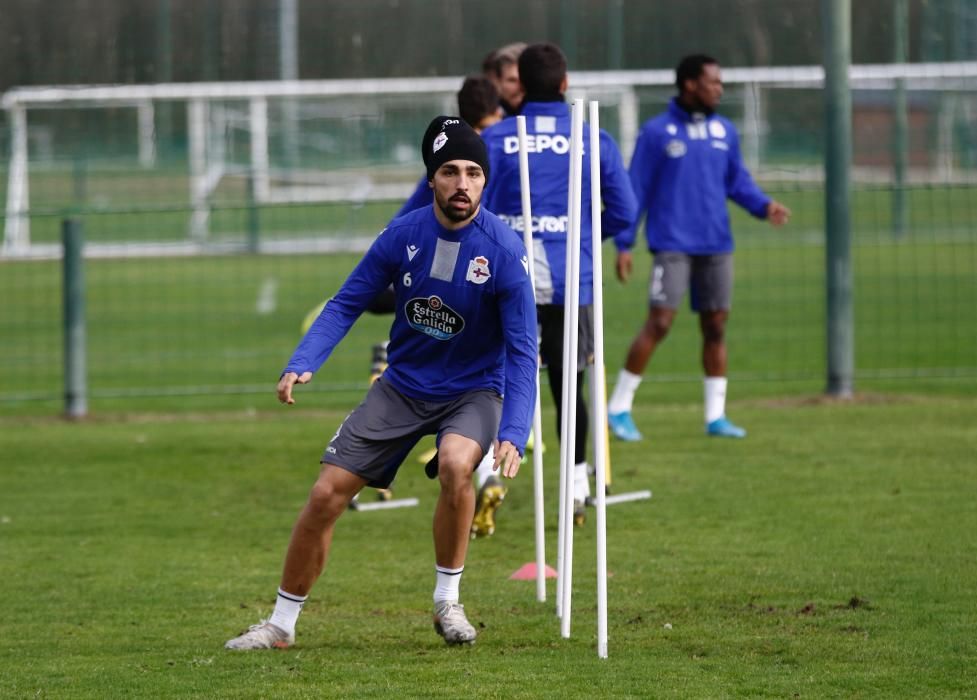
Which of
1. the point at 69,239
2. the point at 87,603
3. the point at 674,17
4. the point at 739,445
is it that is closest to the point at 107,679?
the point at 87,603

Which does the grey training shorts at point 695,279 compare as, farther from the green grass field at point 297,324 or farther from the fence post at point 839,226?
the green grass field at point 297,324

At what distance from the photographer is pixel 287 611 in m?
6.14

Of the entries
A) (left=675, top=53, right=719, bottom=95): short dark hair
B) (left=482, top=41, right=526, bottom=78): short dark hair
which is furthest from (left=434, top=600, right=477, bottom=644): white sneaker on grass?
(left=675, top=53, right=719, bottom=95): short dark hair

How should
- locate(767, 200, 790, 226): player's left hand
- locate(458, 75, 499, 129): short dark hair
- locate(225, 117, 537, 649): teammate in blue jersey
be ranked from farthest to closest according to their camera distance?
1. locate(767, 200, 790, 226): player's left hand
2. locate(458, 75, 499, 129): short dark hair
3. locate(225, 117, 537, 649): teammate in blue jersey

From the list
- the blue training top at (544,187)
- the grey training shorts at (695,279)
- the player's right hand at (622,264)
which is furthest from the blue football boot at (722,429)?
the blue training top at (544,187)

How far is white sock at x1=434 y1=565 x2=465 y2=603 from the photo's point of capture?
242 inches

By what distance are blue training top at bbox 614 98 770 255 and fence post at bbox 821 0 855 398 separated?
181 centimetres

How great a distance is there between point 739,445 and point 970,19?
16.9 meters

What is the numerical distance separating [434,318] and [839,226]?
7.01 m

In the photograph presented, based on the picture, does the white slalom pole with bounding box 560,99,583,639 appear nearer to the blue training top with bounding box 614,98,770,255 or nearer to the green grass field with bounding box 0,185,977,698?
the green grass field with bounding box 0,185,977,698

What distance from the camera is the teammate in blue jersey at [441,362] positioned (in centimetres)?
594

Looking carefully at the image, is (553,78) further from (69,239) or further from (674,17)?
(674,17)

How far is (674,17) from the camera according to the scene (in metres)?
25.9

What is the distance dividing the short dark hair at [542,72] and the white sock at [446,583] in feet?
9.83
